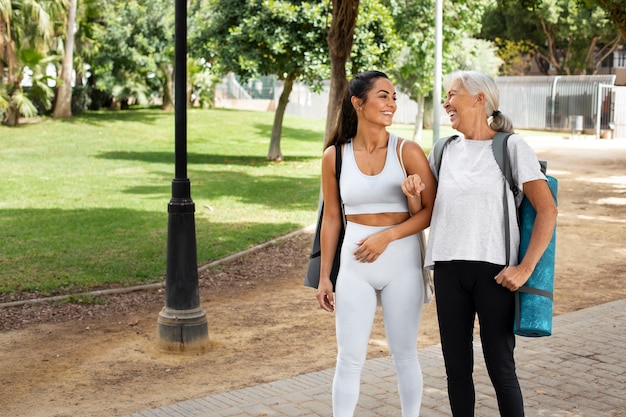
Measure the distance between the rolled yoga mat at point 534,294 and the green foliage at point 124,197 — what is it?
6.26 meters

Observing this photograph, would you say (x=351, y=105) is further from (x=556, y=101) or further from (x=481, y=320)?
(x=556, y=101)

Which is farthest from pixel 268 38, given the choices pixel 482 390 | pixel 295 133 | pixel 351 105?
pixel 351 105

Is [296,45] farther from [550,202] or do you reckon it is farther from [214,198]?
[550,202]

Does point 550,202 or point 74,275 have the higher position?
point 550,202

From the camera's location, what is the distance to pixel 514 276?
3514 mm

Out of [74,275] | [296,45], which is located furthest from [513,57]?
[74,275]

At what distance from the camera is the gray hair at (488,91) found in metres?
3.65

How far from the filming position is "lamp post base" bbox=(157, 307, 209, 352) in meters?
6.66

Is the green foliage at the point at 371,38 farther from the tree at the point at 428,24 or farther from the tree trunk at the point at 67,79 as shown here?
the tree trunk at the point at 67,79

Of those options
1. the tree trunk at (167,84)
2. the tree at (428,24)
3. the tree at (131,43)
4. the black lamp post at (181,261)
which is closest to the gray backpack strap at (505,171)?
the black lamp post at (181,261)

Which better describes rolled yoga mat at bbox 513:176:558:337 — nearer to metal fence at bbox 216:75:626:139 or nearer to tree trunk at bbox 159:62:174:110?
metal fence at bbox 216:75:626:139

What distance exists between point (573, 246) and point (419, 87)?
58.9 ft

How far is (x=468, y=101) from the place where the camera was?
3666 mm

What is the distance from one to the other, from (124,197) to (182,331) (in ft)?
35.2
